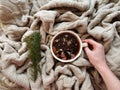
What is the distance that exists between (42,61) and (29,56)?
58 millimetres

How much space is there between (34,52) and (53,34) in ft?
0.36

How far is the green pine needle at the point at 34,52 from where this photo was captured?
99 centimetres

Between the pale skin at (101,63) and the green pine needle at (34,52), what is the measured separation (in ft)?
0.66

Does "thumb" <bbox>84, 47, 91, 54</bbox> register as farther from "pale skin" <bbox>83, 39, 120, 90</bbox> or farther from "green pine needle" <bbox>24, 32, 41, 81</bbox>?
"green pine needle" <bbox>24, 32, 41, 81</bbox>

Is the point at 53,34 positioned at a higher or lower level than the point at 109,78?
higher

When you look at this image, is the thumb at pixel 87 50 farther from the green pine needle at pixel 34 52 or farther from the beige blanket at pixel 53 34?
the green pine needle at pixel 34 52

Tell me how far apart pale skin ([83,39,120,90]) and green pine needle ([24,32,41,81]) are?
0.66 ft

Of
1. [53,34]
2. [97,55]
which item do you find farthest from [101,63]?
[53,34]

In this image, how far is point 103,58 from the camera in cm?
100

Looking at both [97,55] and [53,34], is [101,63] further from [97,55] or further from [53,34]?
[53,34]

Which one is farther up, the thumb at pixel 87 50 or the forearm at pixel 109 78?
the thumb at pixel 87 50

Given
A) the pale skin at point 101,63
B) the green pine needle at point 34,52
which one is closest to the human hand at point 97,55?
the pale skin at point 101,63

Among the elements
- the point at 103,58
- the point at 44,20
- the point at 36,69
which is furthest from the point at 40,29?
the point at 103,58

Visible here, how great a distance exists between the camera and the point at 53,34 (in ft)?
3.36
